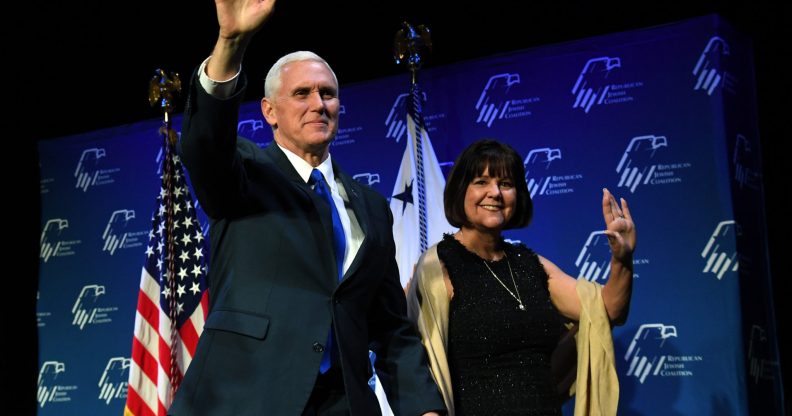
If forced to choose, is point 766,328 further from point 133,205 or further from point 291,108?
point 133,205

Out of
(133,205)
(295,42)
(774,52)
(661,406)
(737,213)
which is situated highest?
(295,42)

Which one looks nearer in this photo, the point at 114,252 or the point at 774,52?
the point at 774,52

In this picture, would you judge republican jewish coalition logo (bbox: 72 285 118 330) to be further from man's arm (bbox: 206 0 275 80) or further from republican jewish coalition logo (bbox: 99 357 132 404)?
man's arm (bbox: 206 0 275 80)

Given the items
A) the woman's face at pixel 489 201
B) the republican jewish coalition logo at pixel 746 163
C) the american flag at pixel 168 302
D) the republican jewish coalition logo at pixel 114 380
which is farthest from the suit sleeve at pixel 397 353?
the republican jewish coalition logo at pixel 114 380

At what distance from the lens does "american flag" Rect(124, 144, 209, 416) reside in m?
4.33

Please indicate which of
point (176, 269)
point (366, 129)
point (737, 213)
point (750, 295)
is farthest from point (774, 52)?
point (176, 269)

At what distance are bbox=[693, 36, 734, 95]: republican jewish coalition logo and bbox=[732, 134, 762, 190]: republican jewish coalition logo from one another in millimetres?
238

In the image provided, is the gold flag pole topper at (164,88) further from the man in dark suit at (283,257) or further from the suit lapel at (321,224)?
the suit lapel at (321,224)

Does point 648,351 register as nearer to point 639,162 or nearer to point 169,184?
point 639,162

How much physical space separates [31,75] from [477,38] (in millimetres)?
2757

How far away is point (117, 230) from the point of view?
546 cm

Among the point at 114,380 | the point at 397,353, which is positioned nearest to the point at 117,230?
the point at 114,380

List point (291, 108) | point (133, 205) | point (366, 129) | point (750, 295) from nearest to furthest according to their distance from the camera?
1. point (291, 108)
2. point (750, 295)
3. point (366, 129)
4. point (133, 205)

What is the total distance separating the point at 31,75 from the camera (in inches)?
216
